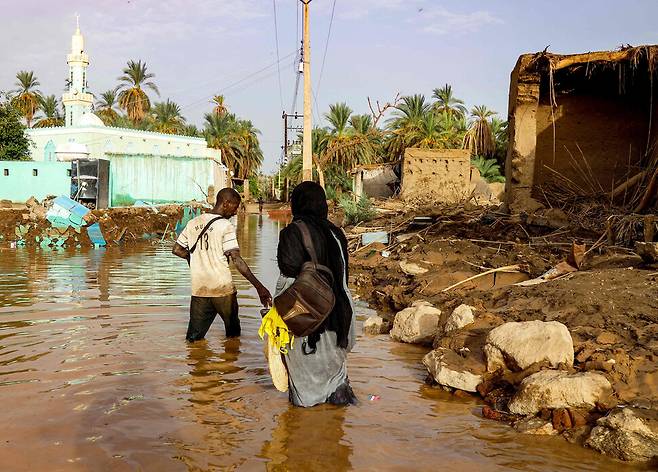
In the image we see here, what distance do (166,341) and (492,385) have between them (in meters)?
3.77

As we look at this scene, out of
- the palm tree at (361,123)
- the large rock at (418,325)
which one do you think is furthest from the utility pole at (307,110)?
the palm tree at (361,123)

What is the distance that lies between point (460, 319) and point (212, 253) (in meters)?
2.50

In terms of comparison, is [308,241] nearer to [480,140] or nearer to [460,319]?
[460,319]

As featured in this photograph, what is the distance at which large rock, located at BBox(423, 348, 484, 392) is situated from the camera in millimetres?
5148

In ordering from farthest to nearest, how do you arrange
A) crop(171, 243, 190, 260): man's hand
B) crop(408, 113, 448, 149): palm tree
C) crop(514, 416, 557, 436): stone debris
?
crop(408, 113, 448, 149): palm tree
crop(171, 243, 190, 260): man's hand
crop(514, 416, 557, 436): stone debris

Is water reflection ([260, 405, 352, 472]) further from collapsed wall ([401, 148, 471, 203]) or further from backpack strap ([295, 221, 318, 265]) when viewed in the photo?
collapsed wall ([401, 148, 471, 203])

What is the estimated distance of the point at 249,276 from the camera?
5.76 meters

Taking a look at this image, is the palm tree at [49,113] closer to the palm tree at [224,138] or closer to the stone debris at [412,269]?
the palm tree at [224,138]

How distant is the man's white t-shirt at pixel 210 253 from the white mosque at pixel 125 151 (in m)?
21.8

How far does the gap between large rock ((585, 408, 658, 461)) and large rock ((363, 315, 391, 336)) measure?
12.7 ft

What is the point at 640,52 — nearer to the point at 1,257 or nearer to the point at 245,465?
the point at 245,465

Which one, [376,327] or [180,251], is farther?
[376,327]

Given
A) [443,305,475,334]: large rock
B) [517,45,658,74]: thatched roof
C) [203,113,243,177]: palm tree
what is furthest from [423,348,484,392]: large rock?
[203,113,243,177]: palm tree

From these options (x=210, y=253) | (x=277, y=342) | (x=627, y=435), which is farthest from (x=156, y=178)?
(x=627, y=435)
